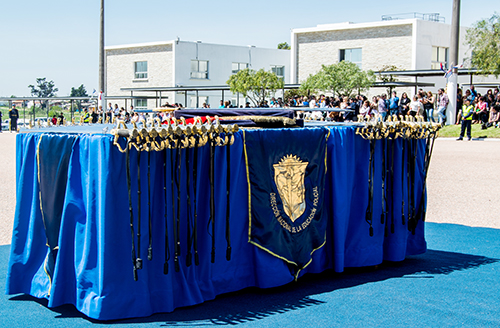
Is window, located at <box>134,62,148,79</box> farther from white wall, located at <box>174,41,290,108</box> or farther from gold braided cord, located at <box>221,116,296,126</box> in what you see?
gold braided cord, located at <box>221,116,296,126</box>

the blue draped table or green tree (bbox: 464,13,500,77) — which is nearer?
the blue draped table

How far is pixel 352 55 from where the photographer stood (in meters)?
38.2

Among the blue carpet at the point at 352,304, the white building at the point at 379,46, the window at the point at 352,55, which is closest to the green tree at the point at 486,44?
the white building at the point at 379,46

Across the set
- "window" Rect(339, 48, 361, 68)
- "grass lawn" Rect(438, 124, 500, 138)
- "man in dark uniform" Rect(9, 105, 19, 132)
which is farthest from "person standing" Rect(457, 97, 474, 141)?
"man in dark uniform" Rect(9, 105, 19, 132)

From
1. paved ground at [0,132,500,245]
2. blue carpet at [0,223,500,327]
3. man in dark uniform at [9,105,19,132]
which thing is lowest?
blue carpet at [0,223,500,327]

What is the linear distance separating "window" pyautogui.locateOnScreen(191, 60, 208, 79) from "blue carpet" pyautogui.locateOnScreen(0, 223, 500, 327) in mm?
39339

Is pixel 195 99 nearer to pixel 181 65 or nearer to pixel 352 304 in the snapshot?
pixel 181 65

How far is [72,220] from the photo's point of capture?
4164mm

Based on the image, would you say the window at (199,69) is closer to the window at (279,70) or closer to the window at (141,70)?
the window at (141,70)

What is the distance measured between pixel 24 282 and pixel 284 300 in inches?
85.8

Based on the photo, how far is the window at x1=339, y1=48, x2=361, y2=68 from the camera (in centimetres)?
3797

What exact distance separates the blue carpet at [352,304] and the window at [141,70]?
41268mm

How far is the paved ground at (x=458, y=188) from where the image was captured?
26.5ft

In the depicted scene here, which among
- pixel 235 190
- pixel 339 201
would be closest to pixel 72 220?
pixel 235 190
